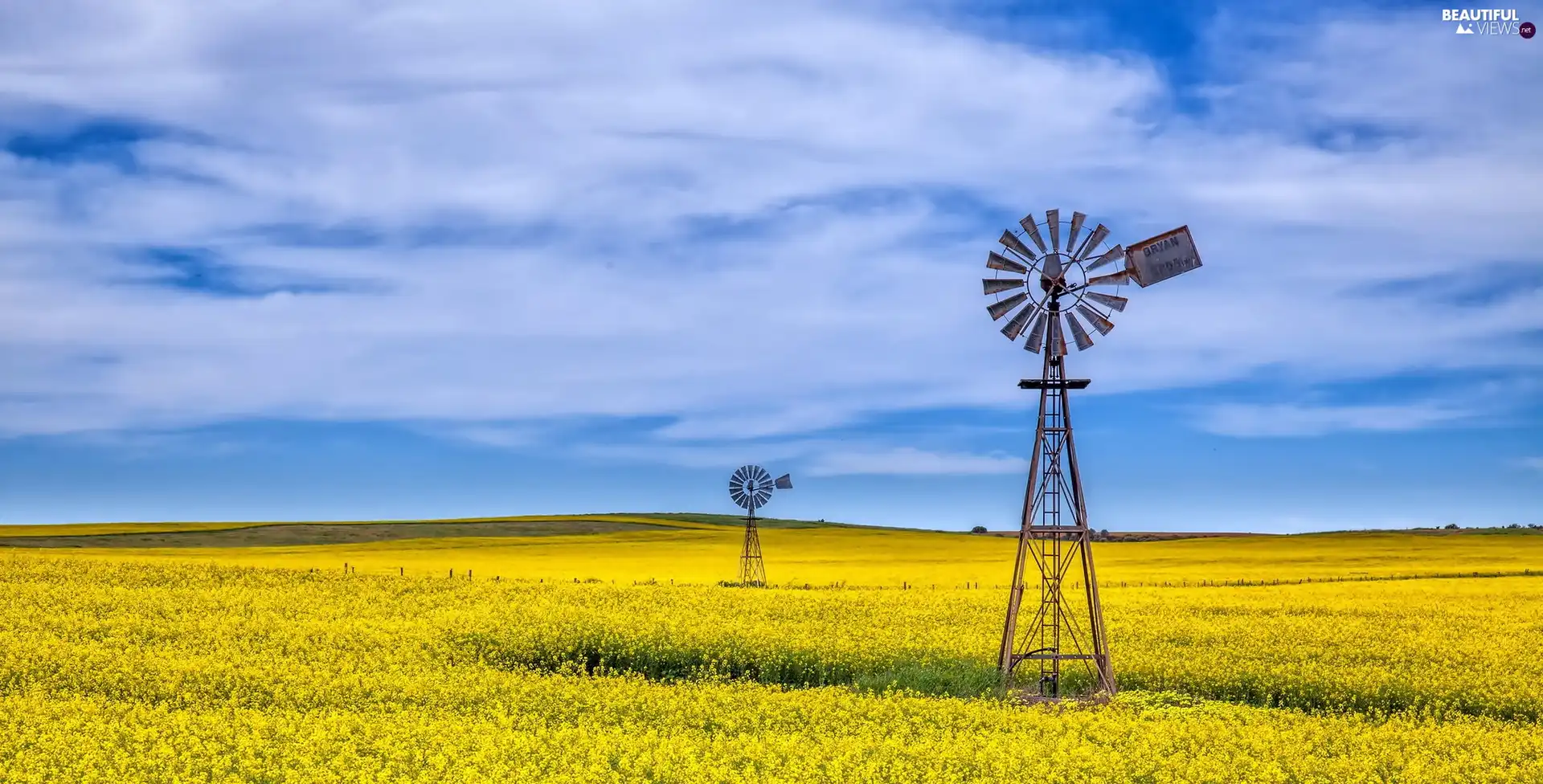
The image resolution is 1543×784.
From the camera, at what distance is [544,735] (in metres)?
17.3

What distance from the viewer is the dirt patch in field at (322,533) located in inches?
3007

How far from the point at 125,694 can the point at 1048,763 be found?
15875 millimetres

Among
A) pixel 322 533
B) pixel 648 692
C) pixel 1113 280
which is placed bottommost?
pixel 648 692

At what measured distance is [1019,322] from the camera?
23.3 metres

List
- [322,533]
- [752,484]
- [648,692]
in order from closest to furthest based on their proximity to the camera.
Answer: [648,692] < [752,484] < [322,533]

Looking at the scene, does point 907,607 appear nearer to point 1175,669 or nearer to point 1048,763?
point 1175,669

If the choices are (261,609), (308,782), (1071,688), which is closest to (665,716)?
(308,782)

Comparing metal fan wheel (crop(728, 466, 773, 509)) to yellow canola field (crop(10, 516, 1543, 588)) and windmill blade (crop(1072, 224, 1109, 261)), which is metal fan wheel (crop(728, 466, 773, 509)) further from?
windmill blade (crop(1072, 224, 1109, 261))

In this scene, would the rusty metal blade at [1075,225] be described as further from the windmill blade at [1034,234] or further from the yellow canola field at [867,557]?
the yellow canola field at [867,557]

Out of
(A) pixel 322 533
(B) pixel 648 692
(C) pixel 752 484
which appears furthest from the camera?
(A) pixel 322 533

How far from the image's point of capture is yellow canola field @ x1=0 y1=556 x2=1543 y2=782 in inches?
628

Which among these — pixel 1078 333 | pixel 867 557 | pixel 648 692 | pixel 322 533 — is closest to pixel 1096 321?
pixel 1078 333

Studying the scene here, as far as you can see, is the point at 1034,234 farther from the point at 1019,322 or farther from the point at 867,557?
the point at 867,557

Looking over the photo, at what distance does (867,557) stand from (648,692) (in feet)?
171
